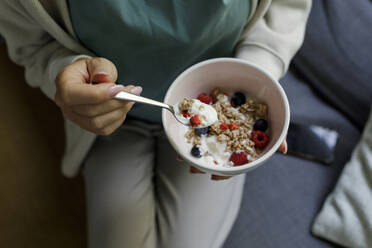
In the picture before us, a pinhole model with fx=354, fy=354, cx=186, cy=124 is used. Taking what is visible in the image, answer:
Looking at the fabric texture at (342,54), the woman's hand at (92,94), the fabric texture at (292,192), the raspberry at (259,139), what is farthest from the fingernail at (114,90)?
the fabric texture at (342,54)

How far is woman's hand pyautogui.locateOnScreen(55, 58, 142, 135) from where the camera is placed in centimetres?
47

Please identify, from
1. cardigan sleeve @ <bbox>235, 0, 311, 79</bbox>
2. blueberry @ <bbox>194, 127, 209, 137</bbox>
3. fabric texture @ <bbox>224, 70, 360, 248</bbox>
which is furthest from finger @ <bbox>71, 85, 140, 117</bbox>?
fabric texture @ <bbox>224, 70, 360, 248</bbox>

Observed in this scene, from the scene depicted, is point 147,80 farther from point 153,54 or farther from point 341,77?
point 341,77

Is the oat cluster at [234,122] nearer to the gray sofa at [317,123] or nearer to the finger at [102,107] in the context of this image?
the finger at [102,107]

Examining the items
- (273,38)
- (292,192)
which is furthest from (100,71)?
(292,192)

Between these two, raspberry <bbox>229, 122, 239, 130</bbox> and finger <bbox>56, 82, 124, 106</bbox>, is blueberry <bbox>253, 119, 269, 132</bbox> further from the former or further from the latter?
finger <bbox>56, 82, 124, 106</bbox>

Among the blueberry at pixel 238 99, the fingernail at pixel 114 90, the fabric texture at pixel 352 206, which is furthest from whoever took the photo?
the fabric texture at pixel 352 206

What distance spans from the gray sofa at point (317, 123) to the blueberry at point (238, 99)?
1.10 feet

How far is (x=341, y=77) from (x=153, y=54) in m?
0.50

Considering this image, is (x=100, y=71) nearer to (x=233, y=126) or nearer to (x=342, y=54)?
(x=233, y=126)

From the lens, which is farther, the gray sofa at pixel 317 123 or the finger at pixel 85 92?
the gray sofa at pixel 317 123

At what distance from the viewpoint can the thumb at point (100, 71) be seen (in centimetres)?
50

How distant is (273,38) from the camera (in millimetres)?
686

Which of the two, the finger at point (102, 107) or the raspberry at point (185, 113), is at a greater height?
the finger at point (102, 107)
